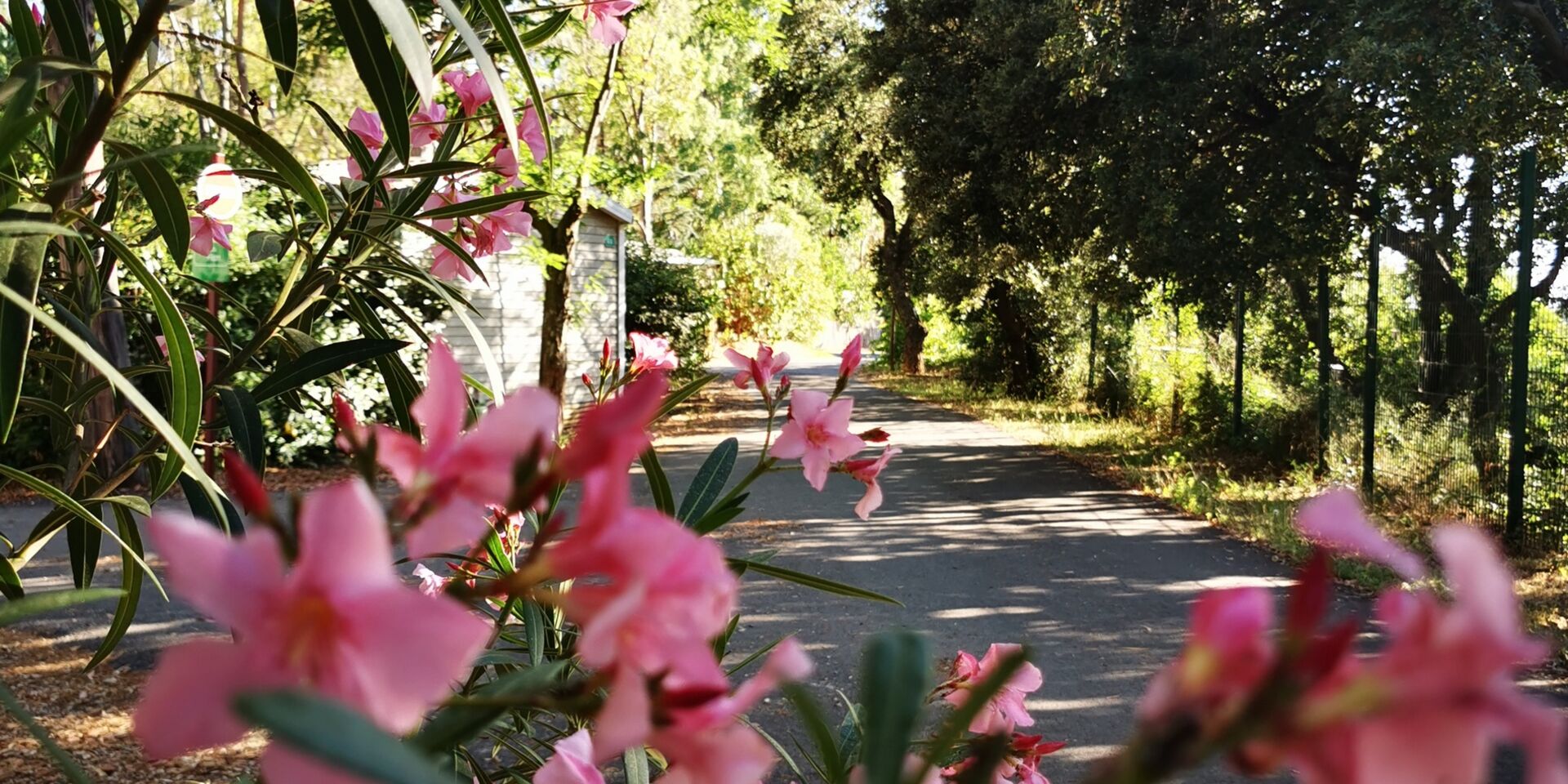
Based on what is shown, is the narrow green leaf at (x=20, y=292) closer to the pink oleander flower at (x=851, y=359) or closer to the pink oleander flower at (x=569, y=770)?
the pink oleander flower at (x=569, y=770)

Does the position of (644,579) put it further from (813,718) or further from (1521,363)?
(1521,363)

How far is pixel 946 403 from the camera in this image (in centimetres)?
1516

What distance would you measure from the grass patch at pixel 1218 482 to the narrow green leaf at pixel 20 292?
4743 mm

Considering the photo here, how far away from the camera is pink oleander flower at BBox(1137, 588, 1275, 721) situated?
0.66 ft

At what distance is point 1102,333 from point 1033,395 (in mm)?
2087

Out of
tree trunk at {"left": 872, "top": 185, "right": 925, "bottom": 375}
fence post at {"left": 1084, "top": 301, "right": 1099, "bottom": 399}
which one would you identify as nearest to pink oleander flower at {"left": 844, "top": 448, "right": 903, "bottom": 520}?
fence post at {"left": 1084, "top": 301, "right": 1099, "bottom": 399}

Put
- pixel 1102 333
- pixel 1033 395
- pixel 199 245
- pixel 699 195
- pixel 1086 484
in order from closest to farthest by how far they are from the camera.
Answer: pixel 199 245, pixel 1086 484, pixel 1102 333, pixel 1033 395, pixel 699 195

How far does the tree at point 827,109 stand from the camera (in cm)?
1534

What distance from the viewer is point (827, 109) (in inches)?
614

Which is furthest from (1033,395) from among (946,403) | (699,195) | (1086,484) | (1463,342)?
(699,195)

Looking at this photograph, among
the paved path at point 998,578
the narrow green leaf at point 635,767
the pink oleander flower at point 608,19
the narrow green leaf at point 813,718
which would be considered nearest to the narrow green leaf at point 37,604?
the narrow green leaf at point 813,718

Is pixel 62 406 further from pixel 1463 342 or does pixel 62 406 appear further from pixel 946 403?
pixel 946 403

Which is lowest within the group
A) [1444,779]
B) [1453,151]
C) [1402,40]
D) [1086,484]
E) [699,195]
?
[1086,484]

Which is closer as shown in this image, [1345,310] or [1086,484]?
[1345,310]
